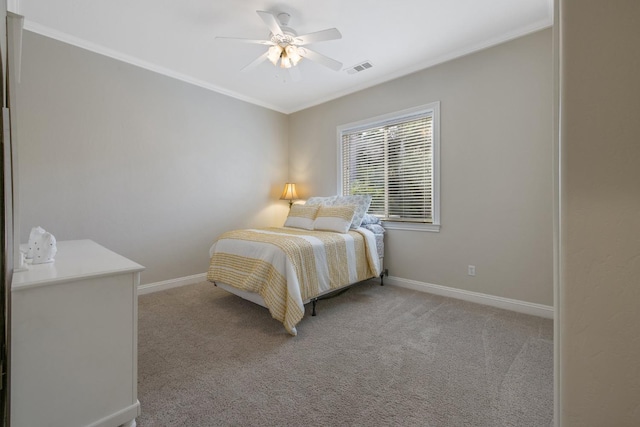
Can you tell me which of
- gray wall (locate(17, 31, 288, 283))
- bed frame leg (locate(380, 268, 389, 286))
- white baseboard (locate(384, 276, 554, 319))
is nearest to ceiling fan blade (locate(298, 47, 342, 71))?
gray wall (locate(17, 31, 288, 283))

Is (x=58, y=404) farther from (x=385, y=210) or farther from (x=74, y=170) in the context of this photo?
(x=385, y=210)

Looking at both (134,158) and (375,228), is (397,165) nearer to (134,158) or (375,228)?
(375,228)

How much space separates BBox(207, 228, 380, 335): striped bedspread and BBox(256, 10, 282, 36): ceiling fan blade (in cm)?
180

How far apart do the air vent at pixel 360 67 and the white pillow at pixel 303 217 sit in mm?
1750

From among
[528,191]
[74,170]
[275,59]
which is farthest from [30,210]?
[528,191]

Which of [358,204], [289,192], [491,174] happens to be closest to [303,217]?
[358,204]

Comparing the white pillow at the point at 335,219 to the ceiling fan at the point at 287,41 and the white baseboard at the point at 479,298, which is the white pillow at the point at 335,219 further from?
the ceiling fan at the point at 287,41

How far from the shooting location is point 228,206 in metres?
4.12

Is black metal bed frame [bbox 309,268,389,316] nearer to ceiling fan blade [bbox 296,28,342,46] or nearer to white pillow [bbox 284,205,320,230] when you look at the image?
white pillow [bbox 284,205,320,230]

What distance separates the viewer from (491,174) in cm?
288

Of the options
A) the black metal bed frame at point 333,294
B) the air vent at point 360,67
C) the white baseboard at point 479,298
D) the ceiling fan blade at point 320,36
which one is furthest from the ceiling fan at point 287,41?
the white baseboard at point 479,298

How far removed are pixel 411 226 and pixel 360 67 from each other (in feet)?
6.68

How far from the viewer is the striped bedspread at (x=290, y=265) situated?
2287 mm

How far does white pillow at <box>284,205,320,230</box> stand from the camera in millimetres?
3618
